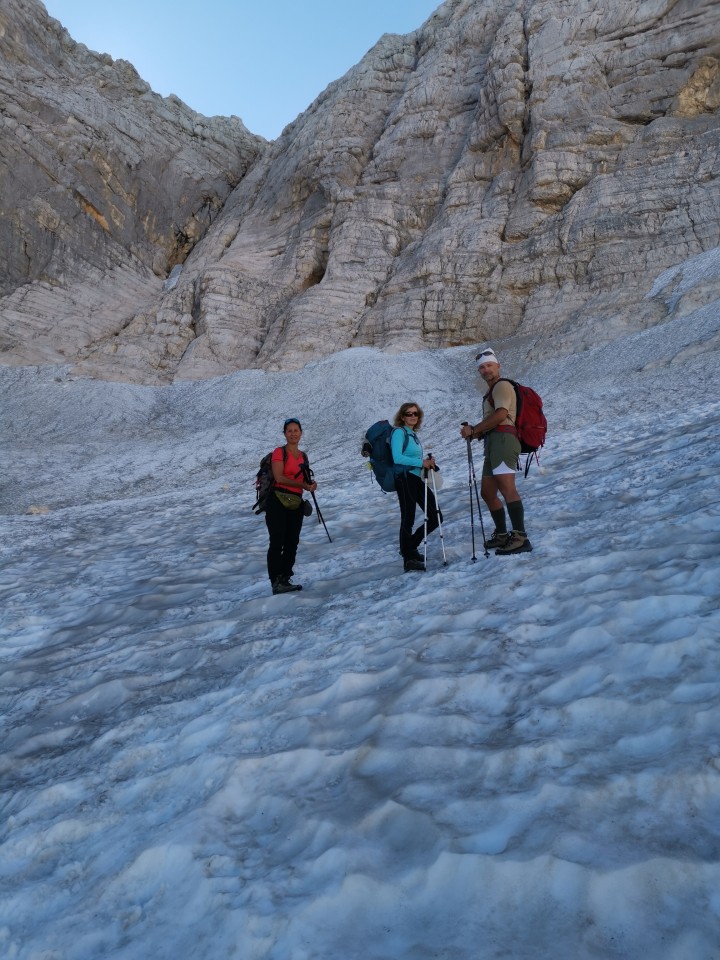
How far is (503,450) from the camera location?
6.46 m

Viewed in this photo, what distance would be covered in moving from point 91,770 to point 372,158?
1694 inches

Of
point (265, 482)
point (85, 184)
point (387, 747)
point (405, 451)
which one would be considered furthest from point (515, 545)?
point (85, 184)

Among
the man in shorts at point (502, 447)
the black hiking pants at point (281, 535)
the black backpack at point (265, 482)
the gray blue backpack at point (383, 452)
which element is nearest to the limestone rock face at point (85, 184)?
the black backpack at point (265, 482)

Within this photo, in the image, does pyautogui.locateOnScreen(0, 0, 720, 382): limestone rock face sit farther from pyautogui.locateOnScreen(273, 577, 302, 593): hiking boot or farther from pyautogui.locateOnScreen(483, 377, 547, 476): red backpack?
pyautogui.locateOnScreen(273, 577, 302, 593): hiking boot

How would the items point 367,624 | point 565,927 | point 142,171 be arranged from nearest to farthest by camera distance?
point 565,927 < point 367,624 < point 142,171

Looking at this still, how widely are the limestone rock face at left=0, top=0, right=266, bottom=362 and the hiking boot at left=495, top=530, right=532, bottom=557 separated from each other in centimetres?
3538

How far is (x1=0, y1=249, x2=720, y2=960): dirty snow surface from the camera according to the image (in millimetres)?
2387

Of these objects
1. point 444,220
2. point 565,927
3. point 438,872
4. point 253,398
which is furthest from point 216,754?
point 444,220

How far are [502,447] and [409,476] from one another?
1.23 metres

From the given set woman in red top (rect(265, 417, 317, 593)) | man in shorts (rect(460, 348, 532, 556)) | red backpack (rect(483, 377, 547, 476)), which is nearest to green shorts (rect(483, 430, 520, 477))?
man in shorts (rect(460, 348, 532, 556))

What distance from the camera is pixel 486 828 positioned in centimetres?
272

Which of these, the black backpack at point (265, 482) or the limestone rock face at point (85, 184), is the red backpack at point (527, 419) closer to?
the black backpack at point (265, 482)

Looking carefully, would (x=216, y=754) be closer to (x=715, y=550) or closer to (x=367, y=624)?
(x=367, y=624)

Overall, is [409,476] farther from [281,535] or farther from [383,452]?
[281,535]
